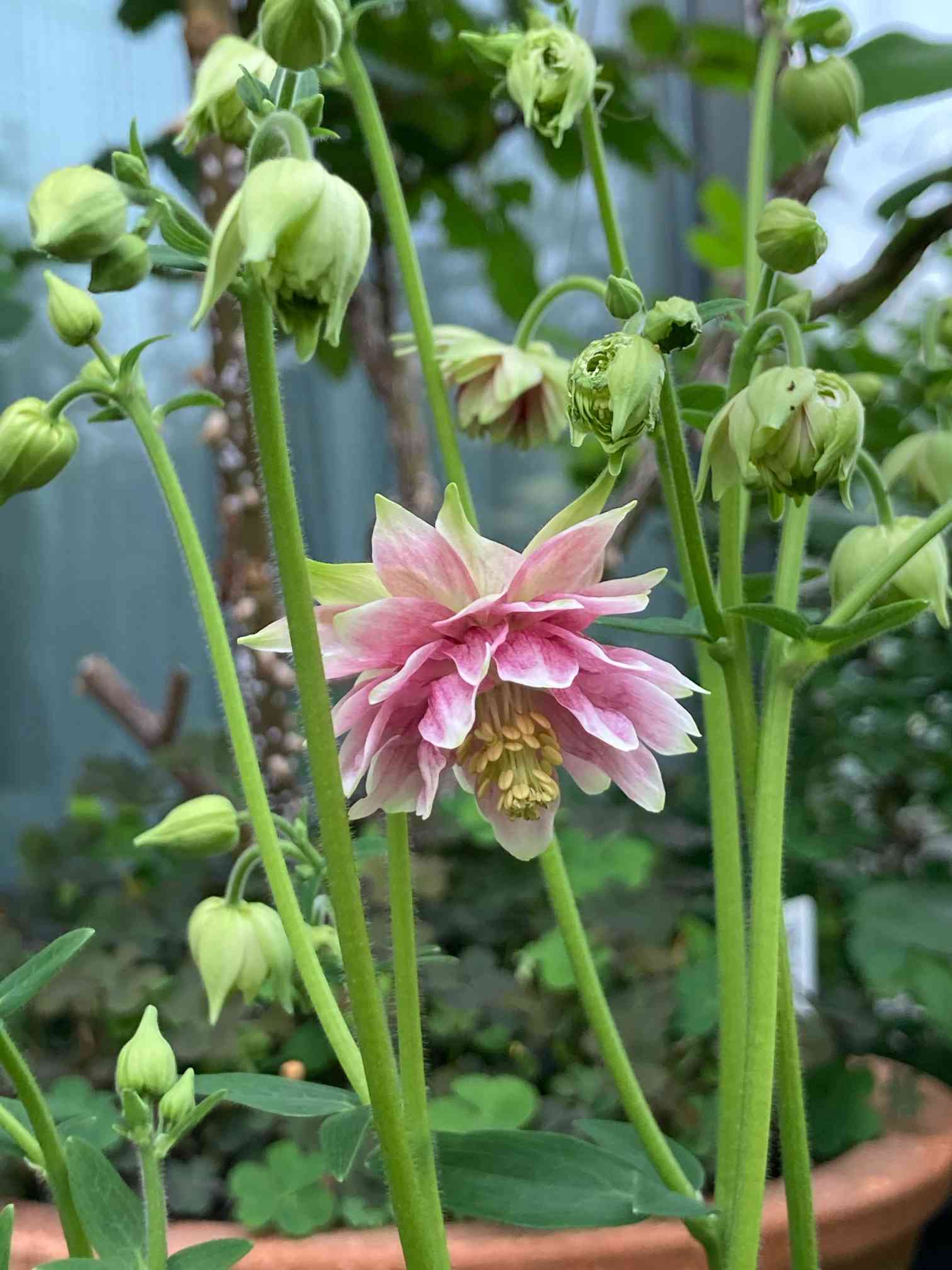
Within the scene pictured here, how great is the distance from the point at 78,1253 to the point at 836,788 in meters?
0.76

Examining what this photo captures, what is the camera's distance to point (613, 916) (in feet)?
2.63

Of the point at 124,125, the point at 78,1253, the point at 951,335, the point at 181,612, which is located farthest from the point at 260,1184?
the point at 124,125

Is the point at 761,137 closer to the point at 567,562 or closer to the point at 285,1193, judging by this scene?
the point at 567,562

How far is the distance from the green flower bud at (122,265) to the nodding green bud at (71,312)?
41mm

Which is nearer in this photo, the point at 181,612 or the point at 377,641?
the point at 377,641

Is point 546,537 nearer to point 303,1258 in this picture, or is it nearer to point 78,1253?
point 78,1253

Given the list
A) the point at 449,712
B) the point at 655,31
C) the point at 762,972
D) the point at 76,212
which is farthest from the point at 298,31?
the point at 655,31

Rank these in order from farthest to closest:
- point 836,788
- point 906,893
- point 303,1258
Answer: point 836,788 < point 906,893 < point 303,1258

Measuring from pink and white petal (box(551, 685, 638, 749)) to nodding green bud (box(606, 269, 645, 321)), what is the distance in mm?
105

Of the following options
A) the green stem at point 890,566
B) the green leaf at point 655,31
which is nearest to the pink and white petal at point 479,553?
the green stem at point 890,566

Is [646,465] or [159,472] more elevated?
[159,472]

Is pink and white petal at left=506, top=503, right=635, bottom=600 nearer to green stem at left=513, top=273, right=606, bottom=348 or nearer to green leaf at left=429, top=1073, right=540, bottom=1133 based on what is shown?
green stem at left=513, top=273, right=606, bottom=348

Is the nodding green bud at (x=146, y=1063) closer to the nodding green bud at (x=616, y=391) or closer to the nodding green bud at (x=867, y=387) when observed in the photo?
the nodding green bud at (x=616, y=391)

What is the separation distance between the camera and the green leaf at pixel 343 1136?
310 mm
